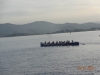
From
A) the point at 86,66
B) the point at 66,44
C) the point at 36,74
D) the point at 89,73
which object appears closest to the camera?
the point at 89,73

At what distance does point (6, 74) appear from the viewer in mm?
30766

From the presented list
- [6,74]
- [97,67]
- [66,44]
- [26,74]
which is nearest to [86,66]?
[97,67]

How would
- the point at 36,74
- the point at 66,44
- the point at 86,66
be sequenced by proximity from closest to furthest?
the point at 36,74, the point at 86,66, the point at 66,44

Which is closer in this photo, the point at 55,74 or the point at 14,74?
the point at 55,74

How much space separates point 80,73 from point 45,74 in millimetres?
4817

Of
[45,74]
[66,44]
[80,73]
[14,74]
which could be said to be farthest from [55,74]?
[66,44]

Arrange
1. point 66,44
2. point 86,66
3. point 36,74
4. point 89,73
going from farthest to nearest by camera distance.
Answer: point 66,44 → point 86,66 → point 36,74 → point 89,73

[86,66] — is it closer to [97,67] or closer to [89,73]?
[97,67]

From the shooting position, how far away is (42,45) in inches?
3214

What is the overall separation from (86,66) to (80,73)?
5236 mm

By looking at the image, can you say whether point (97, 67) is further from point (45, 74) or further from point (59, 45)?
point (59, 45)

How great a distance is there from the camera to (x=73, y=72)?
28891 millimetres

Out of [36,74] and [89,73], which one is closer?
[89,73]

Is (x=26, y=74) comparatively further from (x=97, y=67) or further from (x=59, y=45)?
(x=59, y=45)
